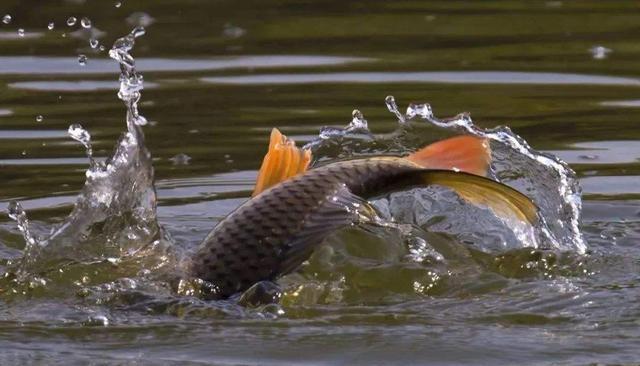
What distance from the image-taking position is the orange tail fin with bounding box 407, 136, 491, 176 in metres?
4.81

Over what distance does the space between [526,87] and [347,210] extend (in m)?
3.74

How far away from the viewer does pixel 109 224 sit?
5500mm

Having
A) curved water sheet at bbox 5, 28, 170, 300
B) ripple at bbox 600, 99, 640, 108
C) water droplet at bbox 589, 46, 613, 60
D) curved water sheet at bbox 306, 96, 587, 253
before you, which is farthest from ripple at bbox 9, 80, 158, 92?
curved water sheet at bbox 5, 28, 170, 300

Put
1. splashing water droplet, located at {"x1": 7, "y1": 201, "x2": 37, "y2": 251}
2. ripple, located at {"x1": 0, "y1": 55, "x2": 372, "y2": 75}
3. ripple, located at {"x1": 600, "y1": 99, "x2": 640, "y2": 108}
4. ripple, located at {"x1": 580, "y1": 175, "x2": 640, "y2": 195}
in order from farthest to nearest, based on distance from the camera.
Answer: ripple, located at {"x1": 0, "y1": 55, "x2": 372, "y2": 75} → ripple, located at {"x1": 600, "y1": 99, "x2": 640, "y2": 108} → ripple, located at {"x1": 580, "y1": 175, "x2": 640, "y2": 195} → splashing water droplet, located at {"x1": 7, "y1": 201, "x2": 37, "y2": 251}

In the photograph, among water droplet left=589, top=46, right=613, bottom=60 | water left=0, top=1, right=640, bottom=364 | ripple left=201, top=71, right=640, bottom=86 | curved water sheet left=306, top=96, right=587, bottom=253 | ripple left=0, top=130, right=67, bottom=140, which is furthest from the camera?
water droplet left=589, top=46, right=613, bottom=60

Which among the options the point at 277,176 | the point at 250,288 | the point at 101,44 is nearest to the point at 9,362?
the point at 250,288

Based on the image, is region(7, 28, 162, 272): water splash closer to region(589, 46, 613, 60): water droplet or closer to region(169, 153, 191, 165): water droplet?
region(169, 153, 191, 165): water droplet

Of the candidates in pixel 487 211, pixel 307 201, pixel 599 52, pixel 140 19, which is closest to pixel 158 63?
pixel 140 19

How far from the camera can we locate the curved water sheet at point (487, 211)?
5516mm

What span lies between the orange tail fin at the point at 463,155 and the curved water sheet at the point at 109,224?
0.85 meters

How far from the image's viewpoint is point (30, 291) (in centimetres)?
494

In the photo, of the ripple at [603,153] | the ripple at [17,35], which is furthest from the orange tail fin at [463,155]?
the ripple at [17,35]

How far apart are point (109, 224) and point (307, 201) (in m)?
0.96

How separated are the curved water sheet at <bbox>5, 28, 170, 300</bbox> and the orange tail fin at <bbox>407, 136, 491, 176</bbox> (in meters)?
0.85
